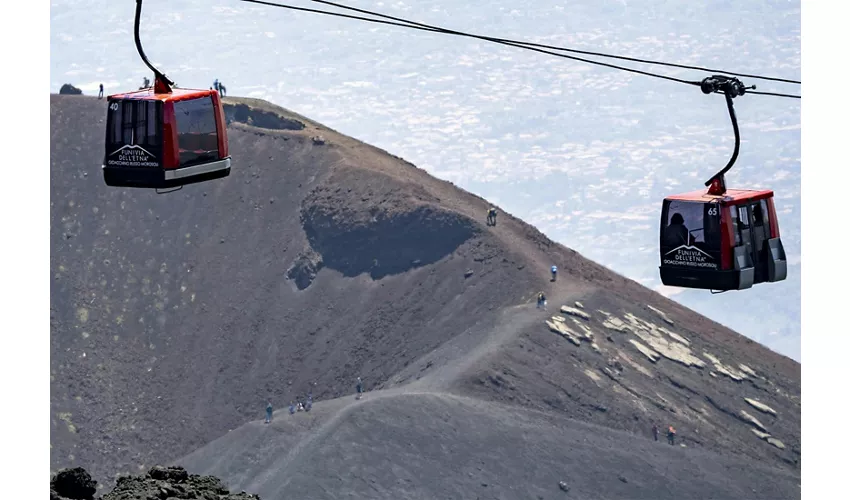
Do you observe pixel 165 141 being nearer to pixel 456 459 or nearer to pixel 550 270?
pixel 456 459

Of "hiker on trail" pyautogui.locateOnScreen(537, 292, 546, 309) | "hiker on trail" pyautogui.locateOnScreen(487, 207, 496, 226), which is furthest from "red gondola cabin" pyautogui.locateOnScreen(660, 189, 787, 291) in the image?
"hiker on trail" pyautogui.locateOnScreen(487, 207, 496, 226)

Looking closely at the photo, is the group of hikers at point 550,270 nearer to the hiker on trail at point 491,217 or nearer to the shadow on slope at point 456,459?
the hiker on trail at point 491,217

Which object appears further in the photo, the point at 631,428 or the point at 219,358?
the point at 219,358

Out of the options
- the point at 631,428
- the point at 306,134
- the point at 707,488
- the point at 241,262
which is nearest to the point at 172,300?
the point at 241,262

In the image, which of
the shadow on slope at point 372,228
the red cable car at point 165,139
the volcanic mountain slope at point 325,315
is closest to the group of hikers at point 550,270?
the volcanic mountain slope at point 325,315

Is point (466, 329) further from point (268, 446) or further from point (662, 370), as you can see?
point (268, 446)

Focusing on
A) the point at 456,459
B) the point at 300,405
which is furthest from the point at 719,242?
the point at 300,405
